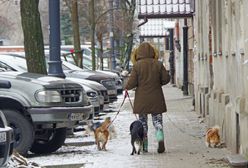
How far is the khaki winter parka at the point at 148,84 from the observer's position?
12867 millimetres

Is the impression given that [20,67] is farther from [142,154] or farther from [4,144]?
[4,144]

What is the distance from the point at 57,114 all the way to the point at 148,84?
4.95 ft

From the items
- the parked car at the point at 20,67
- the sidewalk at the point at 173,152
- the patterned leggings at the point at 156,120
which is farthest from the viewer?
the parked car at the point at 20,67

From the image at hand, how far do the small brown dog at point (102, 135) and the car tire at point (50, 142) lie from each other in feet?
1.86

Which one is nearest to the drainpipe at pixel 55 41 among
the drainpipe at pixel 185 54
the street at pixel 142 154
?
the street at pixel 142 154

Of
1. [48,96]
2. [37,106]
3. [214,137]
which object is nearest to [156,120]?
[214,137]

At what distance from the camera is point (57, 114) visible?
1259 centimetres

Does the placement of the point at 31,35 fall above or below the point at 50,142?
above

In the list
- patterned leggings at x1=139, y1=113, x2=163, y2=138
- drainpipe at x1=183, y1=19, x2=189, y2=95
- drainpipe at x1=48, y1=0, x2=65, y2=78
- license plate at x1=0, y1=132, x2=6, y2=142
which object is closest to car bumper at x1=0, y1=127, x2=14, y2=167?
license plate at x1=0, y1=132, x2=6, y2=142

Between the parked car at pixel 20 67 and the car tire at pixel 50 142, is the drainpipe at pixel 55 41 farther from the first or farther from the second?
the car tire at pixel 50 142

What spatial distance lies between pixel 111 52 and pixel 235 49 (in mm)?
32732

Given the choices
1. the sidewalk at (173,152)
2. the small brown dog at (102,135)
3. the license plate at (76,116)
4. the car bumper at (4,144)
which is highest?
the car bumper at (4,144)

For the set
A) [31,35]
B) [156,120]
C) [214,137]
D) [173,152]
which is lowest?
[173,152]

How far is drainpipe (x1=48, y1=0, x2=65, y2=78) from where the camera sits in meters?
16.2
